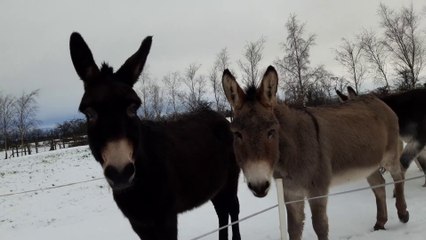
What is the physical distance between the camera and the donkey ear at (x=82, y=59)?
3.30 m

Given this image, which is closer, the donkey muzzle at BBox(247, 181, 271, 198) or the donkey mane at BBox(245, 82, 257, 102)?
the donkey muzzle at BBox(247, 181, 271, 198)

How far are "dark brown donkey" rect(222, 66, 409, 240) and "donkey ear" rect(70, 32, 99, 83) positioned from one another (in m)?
1.30

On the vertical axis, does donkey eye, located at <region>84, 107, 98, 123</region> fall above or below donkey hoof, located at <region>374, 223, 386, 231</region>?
above

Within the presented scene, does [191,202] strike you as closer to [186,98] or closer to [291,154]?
[291,154]

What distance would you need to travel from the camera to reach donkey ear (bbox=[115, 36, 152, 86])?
336 cm

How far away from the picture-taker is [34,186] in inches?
706

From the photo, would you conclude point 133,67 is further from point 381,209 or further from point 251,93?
point 381,209

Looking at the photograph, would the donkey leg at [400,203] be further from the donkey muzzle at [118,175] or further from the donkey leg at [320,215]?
the donkey muzzle at [118,175]

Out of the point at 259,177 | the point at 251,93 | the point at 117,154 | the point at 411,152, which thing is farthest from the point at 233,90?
the point at 411,152

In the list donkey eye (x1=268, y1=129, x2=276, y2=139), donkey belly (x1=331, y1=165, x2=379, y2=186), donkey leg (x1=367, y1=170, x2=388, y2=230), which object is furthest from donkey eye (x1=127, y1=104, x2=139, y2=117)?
donkey leg (x1=367, y1=170, x2=388, y2=230)

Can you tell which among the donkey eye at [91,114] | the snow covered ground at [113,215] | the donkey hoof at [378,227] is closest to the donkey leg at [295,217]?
the snow covered ground at [113,215]

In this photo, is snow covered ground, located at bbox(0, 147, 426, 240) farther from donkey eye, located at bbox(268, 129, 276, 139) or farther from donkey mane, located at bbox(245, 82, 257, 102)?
donkey mane, located at bbox(245, 82, 257, 102)

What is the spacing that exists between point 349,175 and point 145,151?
8.73 ft

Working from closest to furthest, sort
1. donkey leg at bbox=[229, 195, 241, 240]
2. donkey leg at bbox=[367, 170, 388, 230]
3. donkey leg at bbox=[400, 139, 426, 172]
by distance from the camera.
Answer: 1. donkey leg at bbox=[229, 195, 241, 240]
2. donkey leg at bbox=[367, 170, 388, 230]
3. donkey leg at bbox=[400, 139, 426, 172]
